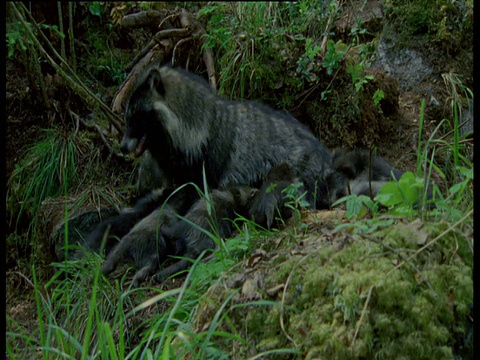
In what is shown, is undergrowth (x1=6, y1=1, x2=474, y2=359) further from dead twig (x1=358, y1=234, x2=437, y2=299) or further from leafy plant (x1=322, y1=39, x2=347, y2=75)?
leafy plant (x1=322, y1=39, x2=347, y2=75)

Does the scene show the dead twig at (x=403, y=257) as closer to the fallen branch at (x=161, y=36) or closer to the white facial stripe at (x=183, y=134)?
the white facial stripe at (x=183, y=134)

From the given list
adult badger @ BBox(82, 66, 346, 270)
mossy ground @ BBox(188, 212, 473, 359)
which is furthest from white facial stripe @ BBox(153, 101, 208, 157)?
mossy ground @ BBox(188, 212, 473, 359)

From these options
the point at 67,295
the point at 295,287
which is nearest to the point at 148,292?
the point at 67,295

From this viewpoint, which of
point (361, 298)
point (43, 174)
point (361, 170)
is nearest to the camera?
point (361, 298)

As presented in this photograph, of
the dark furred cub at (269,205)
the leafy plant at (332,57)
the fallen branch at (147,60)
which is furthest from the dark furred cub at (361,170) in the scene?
the fallen branch at (147,60)

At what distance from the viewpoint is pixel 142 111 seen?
446cm

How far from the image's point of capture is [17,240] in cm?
576

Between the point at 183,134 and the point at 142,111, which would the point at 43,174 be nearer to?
the point at 142,111

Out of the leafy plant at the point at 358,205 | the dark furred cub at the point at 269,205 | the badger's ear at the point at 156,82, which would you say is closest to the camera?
the leafy plant at the point at 358,205

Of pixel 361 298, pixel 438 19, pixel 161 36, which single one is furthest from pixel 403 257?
pixel 438 19

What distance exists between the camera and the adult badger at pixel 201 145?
14.7 feet

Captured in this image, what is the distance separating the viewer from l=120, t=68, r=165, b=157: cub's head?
4460 mm

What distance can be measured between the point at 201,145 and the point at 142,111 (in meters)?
0.53
